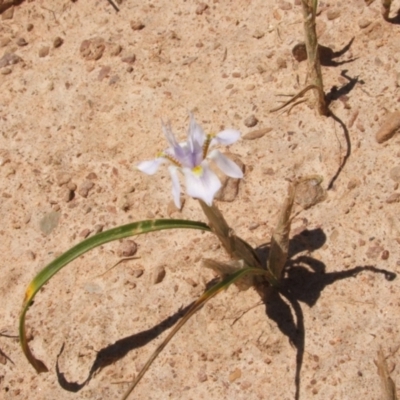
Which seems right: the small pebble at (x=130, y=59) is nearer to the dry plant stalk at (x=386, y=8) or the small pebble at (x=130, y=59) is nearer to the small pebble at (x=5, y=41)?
the small pebble at (x=5, y=41)

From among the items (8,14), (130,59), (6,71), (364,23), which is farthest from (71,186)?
(364,23)

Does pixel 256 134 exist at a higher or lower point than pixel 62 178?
lower

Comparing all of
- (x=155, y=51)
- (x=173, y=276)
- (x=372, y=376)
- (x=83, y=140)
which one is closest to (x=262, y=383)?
(x=372, y=376)

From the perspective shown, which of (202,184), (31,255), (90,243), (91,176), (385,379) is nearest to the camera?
(202,184)

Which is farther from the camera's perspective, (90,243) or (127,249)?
(127,249)

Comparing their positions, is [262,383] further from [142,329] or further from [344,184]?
[344,184]

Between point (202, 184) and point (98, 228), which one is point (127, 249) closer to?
point (98, 228)
